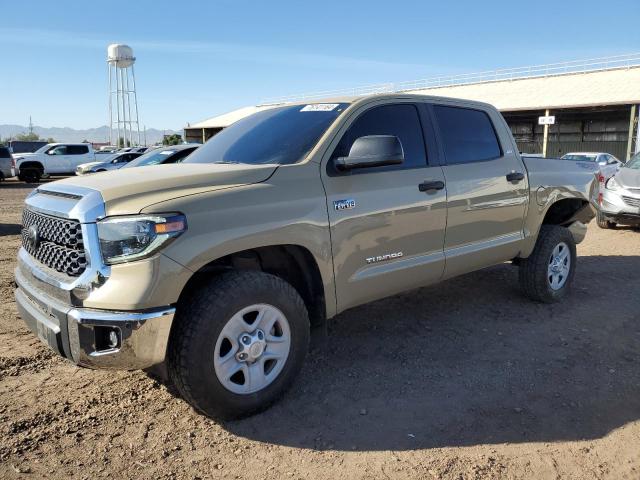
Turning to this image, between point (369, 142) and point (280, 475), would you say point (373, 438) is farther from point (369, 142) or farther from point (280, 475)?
point (369, 142)

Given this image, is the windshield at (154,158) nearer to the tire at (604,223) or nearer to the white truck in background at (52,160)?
the tire at (604,223)

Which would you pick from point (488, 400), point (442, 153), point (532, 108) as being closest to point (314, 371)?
point (488, 400)

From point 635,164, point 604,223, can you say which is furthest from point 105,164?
point 635,164

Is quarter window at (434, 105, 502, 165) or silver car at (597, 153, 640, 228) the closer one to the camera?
quarter window at (434, 105, 502, 165)

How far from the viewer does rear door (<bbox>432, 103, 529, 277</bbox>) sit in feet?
14.5

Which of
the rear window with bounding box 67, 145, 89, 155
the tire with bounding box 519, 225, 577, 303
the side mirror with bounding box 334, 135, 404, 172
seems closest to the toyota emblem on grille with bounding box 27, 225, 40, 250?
the side mirror with bounding box 334, 135, 404, 172

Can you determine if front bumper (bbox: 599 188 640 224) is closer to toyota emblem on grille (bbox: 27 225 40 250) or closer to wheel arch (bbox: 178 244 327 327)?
wheel arch (bbox: 178 244 327 327)

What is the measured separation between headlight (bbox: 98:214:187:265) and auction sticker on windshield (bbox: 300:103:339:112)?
169 cm

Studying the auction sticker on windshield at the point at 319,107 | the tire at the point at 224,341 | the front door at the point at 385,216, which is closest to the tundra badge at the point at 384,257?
the front door at the point at 385,216

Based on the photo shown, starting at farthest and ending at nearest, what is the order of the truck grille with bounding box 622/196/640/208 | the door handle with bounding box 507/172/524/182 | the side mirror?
1. the truck grille with bounding box 622/196/640/208
2. the door handle with bounding box 507/172/524/182
3. the side mirror

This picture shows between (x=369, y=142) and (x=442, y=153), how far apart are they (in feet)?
3.60

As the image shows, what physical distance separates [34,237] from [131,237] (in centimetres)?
90

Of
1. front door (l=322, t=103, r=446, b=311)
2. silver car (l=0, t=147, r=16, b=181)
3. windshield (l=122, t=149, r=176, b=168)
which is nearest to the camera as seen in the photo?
front door (l=322, t=103, r=446, b=311)

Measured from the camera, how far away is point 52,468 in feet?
9.24
